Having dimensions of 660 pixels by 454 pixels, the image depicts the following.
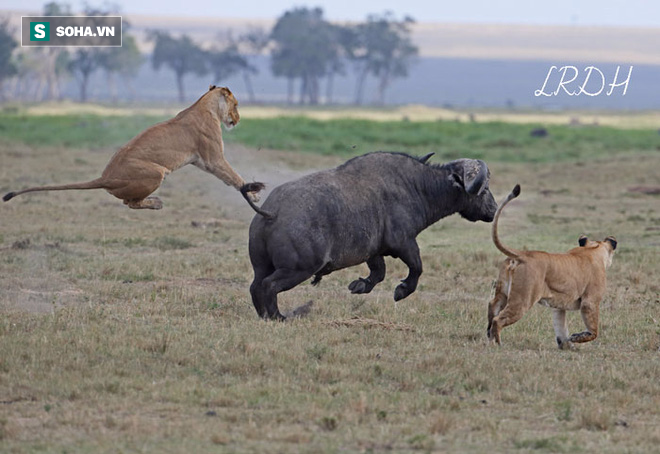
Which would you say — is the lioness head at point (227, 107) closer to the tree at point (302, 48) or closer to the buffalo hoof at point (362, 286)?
the buffalo hoof at point (362, 286)

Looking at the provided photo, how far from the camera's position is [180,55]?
4274 inches

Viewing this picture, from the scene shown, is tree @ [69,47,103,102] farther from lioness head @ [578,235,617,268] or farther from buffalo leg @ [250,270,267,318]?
lioness head @ [578,235,617,268]

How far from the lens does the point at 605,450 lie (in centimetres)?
611

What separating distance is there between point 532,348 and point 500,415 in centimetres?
216

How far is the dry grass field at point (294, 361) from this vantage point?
6.27 meters

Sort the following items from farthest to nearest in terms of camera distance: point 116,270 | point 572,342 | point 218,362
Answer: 1. point 116,270
2. point 572,342
3. point 218,362

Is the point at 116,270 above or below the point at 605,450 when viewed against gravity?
below

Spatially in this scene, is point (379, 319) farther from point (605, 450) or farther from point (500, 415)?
point (605, 450)

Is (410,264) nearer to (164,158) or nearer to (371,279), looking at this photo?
(371,279)

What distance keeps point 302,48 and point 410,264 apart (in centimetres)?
9795

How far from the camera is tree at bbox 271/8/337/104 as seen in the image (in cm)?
10612

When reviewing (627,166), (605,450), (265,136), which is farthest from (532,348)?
(265,136)

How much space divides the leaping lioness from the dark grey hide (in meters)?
0.40

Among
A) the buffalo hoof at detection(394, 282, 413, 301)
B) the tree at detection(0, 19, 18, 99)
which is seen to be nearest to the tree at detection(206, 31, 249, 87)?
the tree at detection(0, 19, 18, 99)
